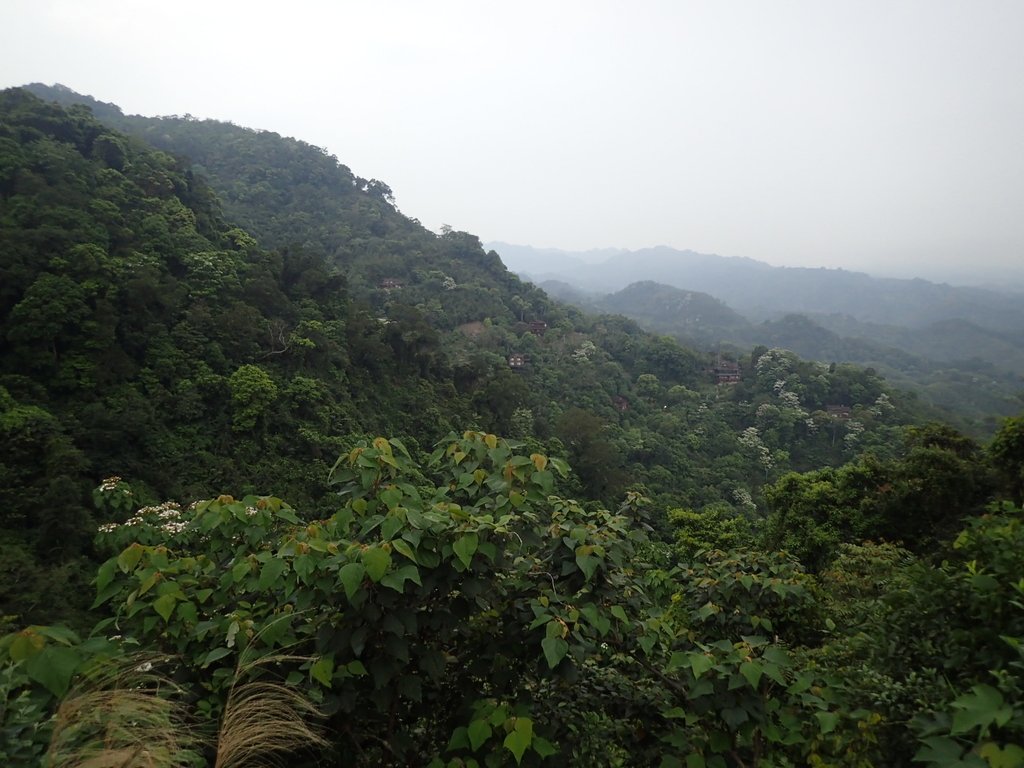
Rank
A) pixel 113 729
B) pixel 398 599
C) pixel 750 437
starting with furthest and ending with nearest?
1. pixel 750 437
2. pixel 398 599
3. pixel 113 729

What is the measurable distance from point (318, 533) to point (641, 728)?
4.78 feet

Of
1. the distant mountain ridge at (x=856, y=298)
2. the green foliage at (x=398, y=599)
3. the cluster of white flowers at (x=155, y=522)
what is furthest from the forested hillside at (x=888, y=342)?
the cluster of white flowers at (x=155, y=522)

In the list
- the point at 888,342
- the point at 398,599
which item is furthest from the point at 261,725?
the point at 888,342

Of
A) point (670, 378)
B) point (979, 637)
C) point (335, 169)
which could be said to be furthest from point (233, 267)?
point (335, 169)

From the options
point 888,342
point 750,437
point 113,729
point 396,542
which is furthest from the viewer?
point 888,342

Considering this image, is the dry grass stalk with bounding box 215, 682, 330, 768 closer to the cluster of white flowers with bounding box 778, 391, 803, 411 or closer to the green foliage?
the green foliage

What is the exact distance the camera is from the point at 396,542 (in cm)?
148

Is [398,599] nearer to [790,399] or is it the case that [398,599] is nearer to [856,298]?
[790,399]

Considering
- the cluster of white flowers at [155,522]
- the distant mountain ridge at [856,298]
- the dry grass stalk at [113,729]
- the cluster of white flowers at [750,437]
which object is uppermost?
the distant mountain ridge at [856,298]

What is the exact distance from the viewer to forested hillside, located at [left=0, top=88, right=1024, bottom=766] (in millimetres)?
1472

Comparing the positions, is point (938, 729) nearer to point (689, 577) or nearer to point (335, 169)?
point (689, 577)

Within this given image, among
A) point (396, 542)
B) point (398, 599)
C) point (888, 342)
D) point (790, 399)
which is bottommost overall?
point (790, 399)

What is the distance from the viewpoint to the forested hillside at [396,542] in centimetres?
147

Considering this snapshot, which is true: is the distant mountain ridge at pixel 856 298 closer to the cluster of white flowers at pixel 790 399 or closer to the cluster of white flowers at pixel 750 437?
the cluster of white flowers at pixel 790 399
